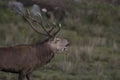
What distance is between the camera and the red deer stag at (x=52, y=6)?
26.6m

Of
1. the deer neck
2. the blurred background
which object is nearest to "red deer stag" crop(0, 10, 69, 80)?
the deer neck

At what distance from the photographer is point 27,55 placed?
13.4 m

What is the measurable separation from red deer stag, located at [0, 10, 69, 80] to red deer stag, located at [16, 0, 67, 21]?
1246cm

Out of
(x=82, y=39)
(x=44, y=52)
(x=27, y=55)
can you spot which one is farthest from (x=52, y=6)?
(x=27, y=55)

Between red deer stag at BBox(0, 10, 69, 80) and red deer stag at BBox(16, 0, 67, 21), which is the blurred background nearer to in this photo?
red deer stag at BBox(16, 0, 67, 21)

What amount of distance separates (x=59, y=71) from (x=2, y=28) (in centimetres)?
656

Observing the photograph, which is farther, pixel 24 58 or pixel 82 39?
pixel 82 39

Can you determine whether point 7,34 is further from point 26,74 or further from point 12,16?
point 26,74

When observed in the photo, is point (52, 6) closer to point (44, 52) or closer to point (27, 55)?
point (44, 52)

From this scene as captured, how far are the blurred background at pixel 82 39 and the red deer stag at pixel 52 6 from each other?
1.28 ft

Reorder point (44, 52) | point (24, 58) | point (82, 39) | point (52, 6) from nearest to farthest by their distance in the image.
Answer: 1. point (24, 58)
2. point (44, 52)
3. point (82, 39)
4. point (52, 6)

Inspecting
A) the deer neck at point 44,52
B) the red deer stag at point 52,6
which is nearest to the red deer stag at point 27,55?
the deer neck at point 44,52

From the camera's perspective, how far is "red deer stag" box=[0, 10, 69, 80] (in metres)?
13.1

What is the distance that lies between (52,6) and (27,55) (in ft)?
46.6
